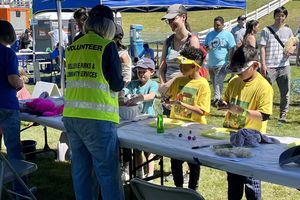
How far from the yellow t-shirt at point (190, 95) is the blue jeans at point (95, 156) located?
0.75 meters

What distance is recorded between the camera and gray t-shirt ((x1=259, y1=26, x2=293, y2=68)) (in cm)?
655

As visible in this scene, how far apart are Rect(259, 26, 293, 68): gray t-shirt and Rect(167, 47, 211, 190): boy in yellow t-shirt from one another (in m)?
3.20

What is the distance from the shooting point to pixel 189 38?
4.24m

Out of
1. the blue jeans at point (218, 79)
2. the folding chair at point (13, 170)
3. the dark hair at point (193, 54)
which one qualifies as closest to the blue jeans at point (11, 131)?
the folding chair at point (13, 170)

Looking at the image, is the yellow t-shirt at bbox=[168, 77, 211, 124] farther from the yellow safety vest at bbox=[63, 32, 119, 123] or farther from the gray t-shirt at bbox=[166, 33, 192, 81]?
the yellow safety vest at bbox=[63, 32, 119, 123]

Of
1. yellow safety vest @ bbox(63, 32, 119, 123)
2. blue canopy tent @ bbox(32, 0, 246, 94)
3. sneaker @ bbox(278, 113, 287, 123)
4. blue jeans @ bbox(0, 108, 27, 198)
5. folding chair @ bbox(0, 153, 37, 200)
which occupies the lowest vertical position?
sneaker @ bbox(278, 113, 287, 123)

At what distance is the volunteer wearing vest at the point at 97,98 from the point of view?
292 cm

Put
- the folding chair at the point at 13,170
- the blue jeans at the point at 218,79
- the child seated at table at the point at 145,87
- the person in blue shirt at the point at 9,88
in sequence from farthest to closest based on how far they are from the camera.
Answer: the blue jeans at the point at 218,79 < the child seated at table at the point at 145,87 < the person in blue shirt at the point at 9,88 < the folding chair at the point at 13,170

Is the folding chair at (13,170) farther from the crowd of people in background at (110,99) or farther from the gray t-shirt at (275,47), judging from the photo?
the gray t-shirt at (275,47)

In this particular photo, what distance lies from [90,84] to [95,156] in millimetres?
459

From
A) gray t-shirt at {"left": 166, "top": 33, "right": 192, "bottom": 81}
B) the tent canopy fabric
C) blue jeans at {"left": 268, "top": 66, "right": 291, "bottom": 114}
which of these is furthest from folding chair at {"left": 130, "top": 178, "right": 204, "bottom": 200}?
blue jeans at {"left": 268, "top": 66, "right": 291, "bottom": 114}

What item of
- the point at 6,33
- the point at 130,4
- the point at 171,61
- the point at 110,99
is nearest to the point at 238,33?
the point at 130,4

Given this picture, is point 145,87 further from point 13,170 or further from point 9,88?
point 13,170

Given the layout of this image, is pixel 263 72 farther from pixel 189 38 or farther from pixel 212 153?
pixel 212 153
